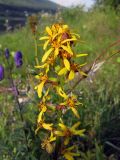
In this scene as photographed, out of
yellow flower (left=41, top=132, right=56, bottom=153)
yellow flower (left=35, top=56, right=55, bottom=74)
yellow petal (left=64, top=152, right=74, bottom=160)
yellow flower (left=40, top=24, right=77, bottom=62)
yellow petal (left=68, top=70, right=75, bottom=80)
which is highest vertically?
yellow flower (left=40, top=24, right=77, bottom=62)

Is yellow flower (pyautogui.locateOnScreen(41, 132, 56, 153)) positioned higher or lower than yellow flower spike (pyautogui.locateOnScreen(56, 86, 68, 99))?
lower

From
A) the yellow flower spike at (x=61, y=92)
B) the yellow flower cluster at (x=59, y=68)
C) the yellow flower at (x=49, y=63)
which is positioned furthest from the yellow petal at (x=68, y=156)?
the yellow flower at (x=49, y=63)

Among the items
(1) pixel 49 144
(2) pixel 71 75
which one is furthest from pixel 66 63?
(1) pixel 49 144

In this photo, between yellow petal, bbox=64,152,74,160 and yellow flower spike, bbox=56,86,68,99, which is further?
yellow petal, bbox=64,152,74,160

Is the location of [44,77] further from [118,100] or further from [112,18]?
[112,18]

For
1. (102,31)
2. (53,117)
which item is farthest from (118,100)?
(102,31)

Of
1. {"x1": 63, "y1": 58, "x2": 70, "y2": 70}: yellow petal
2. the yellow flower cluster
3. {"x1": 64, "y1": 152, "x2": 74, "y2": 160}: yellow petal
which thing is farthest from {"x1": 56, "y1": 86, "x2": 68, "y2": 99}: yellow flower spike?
{"x1": 64, "y1": 152, "x2": 74, "y2": 160}: yellow petal

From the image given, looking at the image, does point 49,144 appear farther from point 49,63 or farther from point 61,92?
point 49,63

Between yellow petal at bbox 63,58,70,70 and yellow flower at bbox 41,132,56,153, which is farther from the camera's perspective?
yellow flower at bbox 41,132,56,153

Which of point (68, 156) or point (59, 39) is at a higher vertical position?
point (59, 39)

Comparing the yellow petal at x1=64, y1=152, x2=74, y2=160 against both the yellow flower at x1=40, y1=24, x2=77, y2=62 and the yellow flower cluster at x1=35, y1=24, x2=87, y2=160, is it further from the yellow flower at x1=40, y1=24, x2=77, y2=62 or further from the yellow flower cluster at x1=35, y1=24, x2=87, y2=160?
the yellow flower at x1=40, y1=24, x2=77, y2=62

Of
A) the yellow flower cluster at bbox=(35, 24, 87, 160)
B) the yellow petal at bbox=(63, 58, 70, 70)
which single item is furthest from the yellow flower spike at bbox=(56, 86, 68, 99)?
the yellow petal at bbox=(63, 58, 70, 70)

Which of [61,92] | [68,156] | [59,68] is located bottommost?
[68,156]

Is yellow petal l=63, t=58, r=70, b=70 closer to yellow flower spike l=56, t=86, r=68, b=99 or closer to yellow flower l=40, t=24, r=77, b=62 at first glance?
yellow flower l=40, t=24, r=77, b=62
